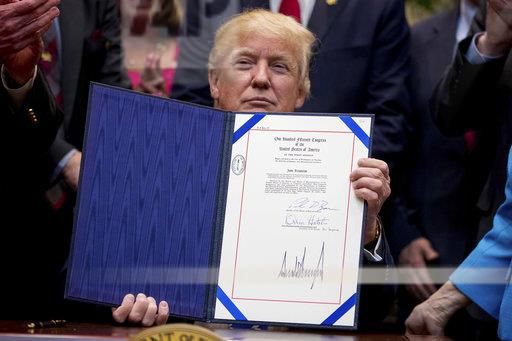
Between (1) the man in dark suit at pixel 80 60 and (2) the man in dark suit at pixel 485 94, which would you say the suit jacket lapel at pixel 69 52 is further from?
(2) the man in dark suit at pixel 485 94

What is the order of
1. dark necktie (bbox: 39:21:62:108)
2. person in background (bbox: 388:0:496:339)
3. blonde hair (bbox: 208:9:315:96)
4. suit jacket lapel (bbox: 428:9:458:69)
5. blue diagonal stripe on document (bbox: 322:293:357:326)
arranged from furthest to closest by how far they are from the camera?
suit jacket lapel (bbox: 428:9:458:69) → person in background (bbox: 388:0:496:339) → dark necktie (bbox: 39:21:62:108) → blonde hair (bbox: 208:9:315:96) → blue diagonal stripe on document (bbox: 322:293:357:326)

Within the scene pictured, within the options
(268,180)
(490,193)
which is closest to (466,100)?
(490,193)

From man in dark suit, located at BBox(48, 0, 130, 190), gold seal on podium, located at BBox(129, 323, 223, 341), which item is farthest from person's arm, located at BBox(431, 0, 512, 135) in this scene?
gold seal on podium, located at BBox(129, 323, 223, 341)

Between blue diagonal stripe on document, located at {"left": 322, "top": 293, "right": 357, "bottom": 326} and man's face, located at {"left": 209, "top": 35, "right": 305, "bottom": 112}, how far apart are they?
31.2 inches

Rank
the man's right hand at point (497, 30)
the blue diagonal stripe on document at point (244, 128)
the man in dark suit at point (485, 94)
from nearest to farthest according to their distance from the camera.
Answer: the blue diagonal stripe on document at point (244, 128)
the man's right hand at point (497, 30)
the man in dark suit at point (485, 94)

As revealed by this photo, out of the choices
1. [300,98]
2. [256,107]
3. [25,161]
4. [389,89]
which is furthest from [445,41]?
[25,161]

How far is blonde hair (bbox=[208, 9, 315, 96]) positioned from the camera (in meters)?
3.88

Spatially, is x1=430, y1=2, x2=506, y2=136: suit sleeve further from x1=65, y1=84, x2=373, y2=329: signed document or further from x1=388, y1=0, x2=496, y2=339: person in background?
x1=65, y1=84, x2=373, y2=329: signed document

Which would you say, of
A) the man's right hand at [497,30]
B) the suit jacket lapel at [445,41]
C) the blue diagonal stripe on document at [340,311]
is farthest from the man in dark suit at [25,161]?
the suit jacket lapel at [445,41]

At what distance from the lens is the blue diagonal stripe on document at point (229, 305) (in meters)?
3.21

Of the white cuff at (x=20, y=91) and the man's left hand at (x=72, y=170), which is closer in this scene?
the white cuff at (x=20, y=91)

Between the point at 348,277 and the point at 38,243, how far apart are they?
1.44 m
